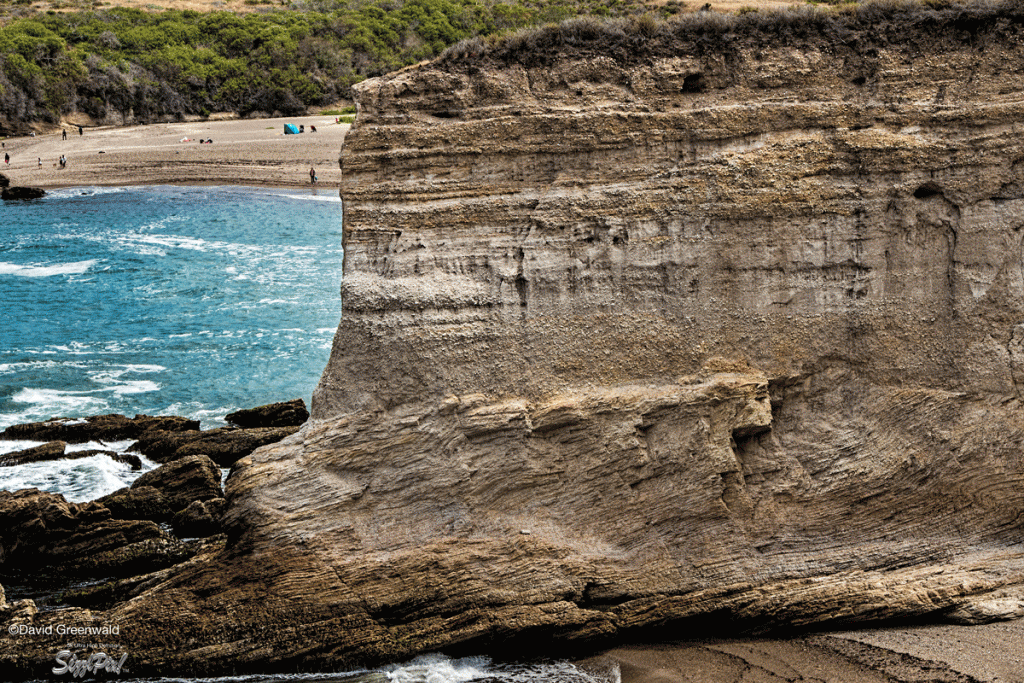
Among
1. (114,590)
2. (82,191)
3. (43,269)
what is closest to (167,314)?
(43,269)

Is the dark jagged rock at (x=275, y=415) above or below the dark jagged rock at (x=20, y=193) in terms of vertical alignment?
below

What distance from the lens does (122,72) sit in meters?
64.1

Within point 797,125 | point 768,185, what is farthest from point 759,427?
point 797,125

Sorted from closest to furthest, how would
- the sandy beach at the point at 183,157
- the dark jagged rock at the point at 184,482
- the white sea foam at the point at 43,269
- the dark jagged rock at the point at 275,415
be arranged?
the dark jagged rock at the point at 184,482
the dark jagged rock at the point at 275,415
the white sea foam at the point at 43,269
the sandy beach at the point at 183,157

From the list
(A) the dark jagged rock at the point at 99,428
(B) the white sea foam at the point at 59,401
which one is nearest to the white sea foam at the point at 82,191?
(B) the white sea foam at the point at 59,401

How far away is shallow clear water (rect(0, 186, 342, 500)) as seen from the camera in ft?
69.3

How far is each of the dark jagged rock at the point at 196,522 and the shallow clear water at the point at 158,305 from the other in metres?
2.86

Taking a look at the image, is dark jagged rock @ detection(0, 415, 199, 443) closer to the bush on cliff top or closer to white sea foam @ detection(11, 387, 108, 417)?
white sea foam @ detection(11, 387, 108, 417)

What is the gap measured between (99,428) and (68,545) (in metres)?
6.01

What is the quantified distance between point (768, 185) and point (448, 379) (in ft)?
14.3

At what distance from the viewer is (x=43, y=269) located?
33906 millimetres

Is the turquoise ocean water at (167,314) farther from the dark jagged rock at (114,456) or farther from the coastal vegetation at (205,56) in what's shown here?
the coastal vegetation at (205,56)

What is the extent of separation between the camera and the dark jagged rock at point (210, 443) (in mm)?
15586

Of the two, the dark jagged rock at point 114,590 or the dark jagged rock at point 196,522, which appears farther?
the dark jagged rock at point 196,522
